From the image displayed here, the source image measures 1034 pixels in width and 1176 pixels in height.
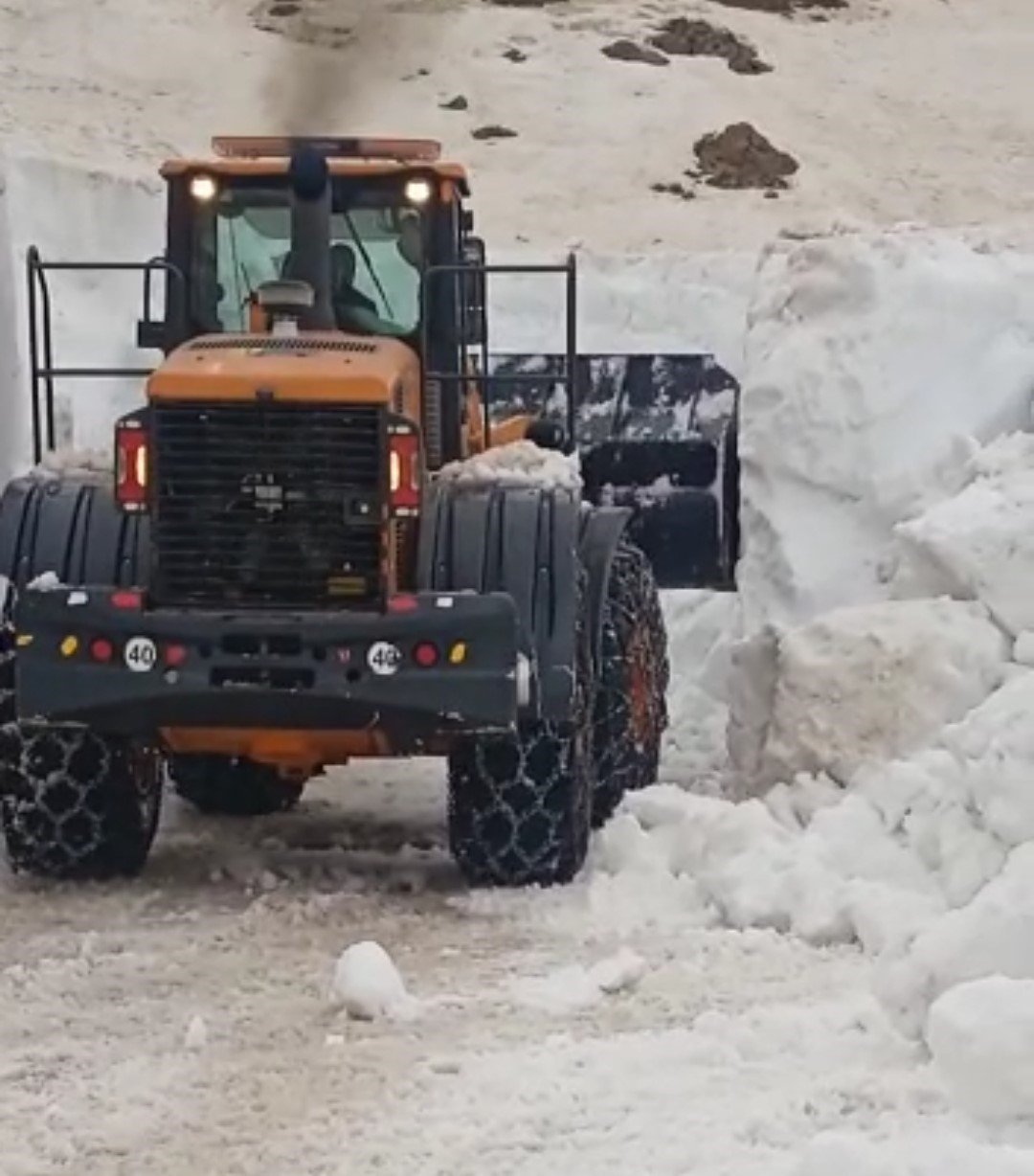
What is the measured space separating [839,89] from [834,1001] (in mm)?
24052

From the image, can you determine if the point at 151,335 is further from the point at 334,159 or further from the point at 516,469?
the point at 516,469

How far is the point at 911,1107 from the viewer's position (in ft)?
16.1

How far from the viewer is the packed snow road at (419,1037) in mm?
5020

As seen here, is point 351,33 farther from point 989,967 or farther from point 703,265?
point 989,967

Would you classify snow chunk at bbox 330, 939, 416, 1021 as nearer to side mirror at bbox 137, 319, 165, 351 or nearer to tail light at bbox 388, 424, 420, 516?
tail light at bbox 388, 424, 420, 516

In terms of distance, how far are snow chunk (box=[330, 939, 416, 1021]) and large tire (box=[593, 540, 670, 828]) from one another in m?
2.28

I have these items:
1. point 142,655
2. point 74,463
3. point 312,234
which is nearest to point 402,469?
point 142,655

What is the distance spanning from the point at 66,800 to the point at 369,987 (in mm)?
2007

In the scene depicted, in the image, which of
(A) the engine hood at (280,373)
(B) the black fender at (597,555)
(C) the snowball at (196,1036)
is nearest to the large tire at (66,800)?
(A) the engine hood at (280,373)

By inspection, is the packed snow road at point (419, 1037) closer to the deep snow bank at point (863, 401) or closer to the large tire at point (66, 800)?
the large tire at point (66, 800)

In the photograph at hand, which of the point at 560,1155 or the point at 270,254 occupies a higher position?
the point at 270,254

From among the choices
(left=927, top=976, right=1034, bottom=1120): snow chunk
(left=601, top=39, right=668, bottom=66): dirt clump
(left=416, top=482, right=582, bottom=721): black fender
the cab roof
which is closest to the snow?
(left=927, top=976, right=1034, bottom=1120): snow chunk

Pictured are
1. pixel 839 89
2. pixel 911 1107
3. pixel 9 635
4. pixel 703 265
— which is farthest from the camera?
pixel 839 89

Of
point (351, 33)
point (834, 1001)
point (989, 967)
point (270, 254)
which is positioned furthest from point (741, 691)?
point (351, 33)
